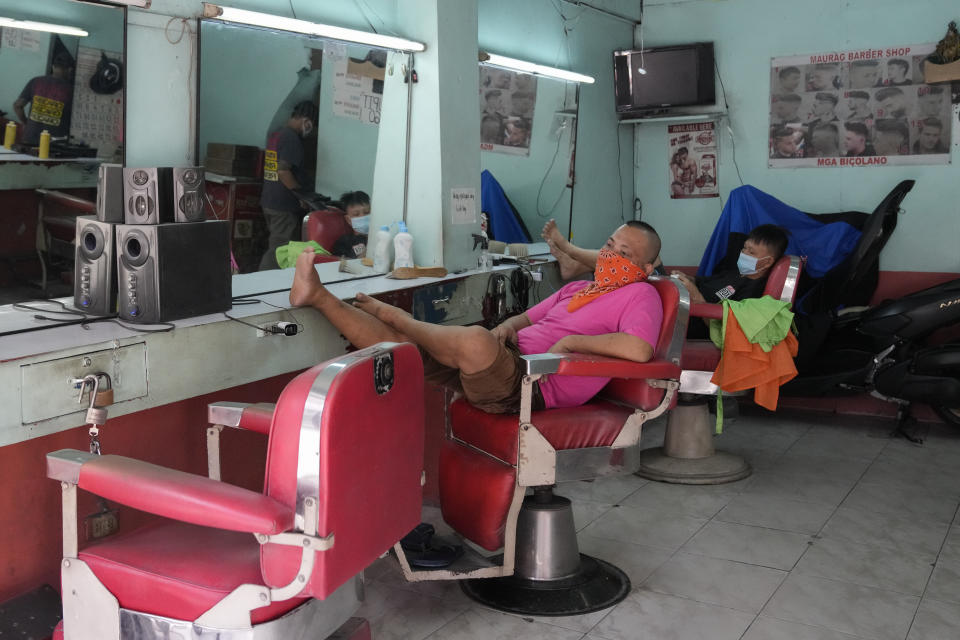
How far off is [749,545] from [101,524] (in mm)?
2272

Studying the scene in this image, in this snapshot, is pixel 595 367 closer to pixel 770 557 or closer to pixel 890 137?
pixel 770 557

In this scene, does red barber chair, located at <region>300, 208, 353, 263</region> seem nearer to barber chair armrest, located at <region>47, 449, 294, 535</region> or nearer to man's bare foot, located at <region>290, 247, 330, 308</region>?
man's bare foot, located at <region>290, 247, 330, 308</region>

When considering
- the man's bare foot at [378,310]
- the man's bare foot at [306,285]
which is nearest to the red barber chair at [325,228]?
the man's bare foot at [378,310]

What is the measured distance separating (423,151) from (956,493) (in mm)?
2750

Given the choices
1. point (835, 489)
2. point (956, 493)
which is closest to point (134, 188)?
point (835, 489)

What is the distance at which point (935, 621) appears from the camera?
277 centimetres

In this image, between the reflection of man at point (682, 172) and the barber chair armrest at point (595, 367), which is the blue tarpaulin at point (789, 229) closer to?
the reflection of man at point (682, 172)

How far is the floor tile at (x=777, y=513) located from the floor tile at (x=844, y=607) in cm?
53

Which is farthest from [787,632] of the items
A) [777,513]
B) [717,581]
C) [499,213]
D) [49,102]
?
[49,102]

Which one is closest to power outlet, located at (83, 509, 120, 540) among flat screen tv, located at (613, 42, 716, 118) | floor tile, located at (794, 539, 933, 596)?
floor tile, located at (794, 539, 933, 596)

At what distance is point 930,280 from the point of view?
505 cm

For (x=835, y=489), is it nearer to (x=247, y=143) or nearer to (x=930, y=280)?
(x=930, y=280)

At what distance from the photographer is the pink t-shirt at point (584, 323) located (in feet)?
9.77

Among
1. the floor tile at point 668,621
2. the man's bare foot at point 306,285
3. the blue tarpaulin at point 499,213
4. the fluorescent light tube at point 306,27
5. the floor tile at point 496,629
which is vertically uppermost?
the fluorescent light tube at point 306,27
